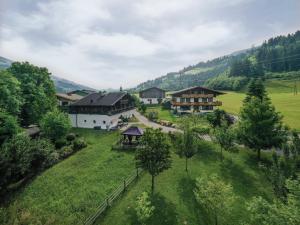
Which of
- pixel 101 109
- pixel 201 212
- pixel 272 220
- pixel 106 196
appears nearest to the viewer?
pixel 272 220

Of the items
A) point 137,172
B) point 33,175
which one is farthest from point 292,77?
point 33,175

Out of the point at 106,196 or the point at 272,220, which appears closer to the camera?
the point at 272,220

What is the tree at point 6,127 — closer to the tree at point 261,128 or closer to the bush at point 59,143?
the bush at point 59,143

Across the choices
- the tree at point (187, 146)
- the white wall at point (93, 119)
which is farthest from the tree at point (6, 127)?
the tree at point (187, 146)

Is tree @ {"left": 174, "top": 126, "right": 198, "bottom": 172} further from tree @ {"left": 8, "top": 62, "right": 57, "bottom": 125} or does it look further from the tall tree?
tree @ {"left": 8, "top": 62, "right": 57, "bottom": 125}

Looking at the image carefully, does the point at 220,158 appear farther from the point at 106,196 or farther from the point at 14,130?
the point at 14,130

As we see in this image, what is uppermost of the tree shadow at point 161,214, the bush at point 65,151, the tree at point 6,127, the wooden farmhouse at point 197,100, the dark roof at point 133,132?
the wooden farmhouse at point 197,100
